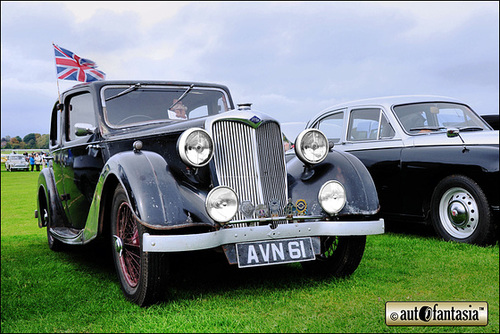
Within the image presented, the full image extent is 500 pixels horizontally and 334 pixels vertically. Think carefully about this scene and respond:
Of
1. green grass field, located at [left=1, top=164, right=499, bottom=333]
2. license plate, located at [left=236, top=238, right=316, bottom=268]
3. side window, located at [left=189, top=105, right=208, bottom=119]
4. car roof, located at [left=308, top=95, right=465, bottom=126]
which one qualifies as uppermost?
side window, located at [left=189, top=105, right=208, bottom=119]

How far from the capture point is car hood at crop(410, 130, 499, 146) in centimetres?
539

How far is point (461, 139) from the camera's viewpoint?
564 centimetres

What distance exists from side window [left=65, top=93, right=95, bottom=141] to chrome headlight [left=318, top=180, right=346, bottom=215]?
8.29 ft

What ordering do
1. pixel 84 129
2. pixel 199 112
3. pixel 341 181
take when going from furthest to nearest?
pixel 199 112, pixel 84 129, pixel 341 181

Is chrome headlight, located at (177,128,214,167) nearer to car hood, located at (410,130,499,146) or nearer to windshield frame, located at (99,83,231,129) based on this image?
windshield frame, located at (99,83,231,129)

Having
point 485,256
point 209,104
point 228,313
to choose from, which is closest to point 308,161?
point 228,313

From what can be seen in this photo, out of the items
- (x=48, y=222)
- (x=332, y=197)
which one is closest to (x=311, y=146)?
(x=332, y=197)

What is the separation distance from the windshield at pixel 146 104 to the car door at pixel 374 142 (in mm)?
2619

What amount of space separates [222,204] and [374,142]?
3.87m

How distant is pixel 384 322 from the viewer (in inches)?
119

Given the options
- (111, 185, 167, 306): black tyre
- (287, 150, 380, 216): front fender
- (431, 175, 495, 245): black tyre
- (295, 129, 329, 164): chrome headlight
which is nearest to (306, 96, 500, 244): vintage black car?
(431, 175, 495, 245): black tyre

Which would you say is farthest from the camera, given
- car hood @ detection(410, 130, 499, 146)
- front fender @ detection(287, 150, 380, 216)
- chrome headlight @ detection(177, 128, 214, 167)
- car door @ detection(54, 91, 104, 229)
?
car hood @ detection(410, 130, 499, 146)

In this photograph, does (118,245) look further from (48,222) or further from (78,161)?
(48,222)

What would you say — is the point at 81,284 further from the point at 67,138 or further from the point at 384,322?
the point at 384,322
